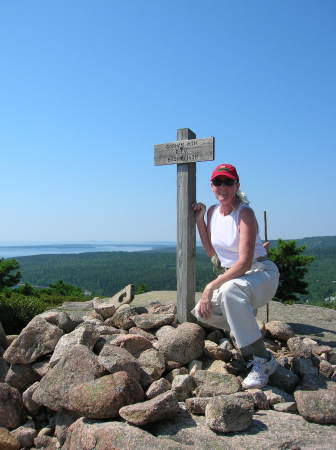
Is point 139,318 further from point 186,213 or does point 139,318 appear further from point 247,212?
point 247,212


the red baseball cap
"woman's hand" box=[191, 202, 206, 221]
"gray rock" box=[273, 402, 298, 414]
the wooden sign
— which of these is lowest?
"gray rock" box=[273, 402, 298, 414]

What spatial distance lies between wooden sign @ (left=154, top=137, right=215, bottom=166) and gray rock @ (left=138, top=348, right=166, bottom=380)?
262cm

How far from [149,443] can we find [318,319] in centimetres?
673

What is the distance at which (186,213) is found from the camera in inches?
235

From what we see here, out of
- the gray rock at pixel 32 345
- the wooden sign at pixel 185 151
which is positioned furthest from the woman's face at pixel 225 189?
the gray rock at pixel 32 345

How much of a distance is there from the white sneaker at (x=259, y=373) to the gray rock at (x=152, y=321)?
5.32 ft

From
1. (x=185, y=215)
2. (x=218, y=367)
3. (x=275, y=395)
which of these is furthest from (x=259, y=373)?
(x=185, y=215)

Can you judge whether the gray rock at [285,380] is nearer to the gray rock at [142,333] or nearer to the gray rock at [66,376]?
the gray rock at [142,333]

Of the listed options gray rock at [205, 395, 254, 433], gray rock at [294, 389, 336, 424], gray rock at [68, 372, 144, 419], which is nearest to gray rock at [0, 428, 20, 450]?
gray rock at [68, 372, 144, 419]

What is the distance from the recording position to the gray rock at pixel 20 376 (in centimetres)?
525

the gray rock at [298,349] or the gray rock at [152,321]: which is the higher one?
the gray rock at [152,321]

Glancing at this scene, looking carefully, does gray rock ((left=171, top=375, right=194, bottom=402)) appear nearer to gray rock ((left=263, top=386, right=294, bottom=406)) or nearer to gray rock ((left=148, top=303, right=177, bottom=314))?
gray rock ((left=263, top=386, right=294, bottom=406))

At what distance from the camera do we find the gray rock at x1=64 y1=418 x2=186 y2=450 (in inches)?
136

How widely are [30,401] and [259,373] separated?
8.62 ft
